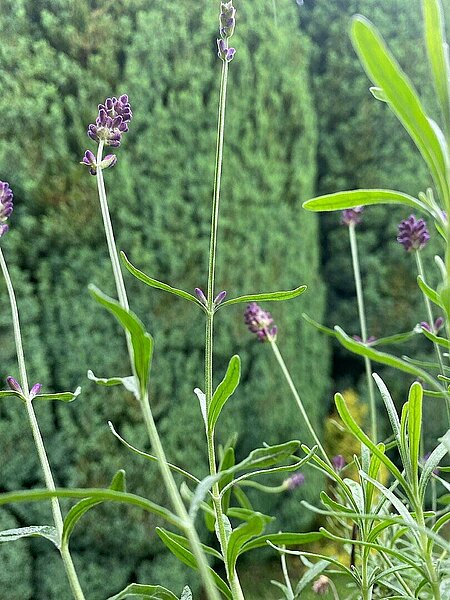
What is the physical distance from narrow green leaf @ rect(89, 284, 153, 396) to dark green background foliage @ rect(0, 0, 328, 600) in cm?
118

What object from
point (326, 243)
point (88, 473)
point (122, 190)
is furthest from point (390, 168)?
point (88, 473)

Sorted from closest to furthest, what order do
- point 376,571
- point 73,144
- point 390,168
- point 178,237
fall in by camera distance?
point 376,571, point 73,144, point 178,237, point 390,168

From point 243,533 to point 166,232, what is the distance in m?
1.45

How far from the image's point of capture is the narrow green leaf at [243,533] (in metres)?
0.30

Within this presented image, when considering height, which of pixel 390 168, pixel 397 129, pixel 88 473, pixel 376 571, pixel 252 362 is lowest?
pixel 88 473

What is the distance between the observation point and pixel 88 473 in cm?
153

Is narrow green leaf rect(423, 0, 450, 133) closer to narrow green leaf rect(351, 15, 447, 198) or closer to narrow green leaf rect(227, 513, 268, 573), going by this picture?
narrow green leaf rect(351, 15, 447, 198)

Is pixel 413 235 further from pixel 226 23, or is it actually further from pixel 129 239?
pixel 129 239

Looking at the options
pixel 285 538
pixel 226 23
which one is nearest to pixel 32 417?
pixel 285 538

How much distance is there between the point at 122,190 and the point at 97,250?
17 centimetres

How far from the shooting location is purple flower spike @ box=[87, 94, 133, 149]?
1.36 ft

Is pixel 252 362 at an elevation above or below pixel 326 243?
below

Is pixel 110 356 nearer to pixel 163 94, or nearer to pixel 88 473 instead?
pixel 88 473

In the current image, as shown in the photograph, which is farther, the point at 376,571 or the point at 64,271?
the point at 64,271
